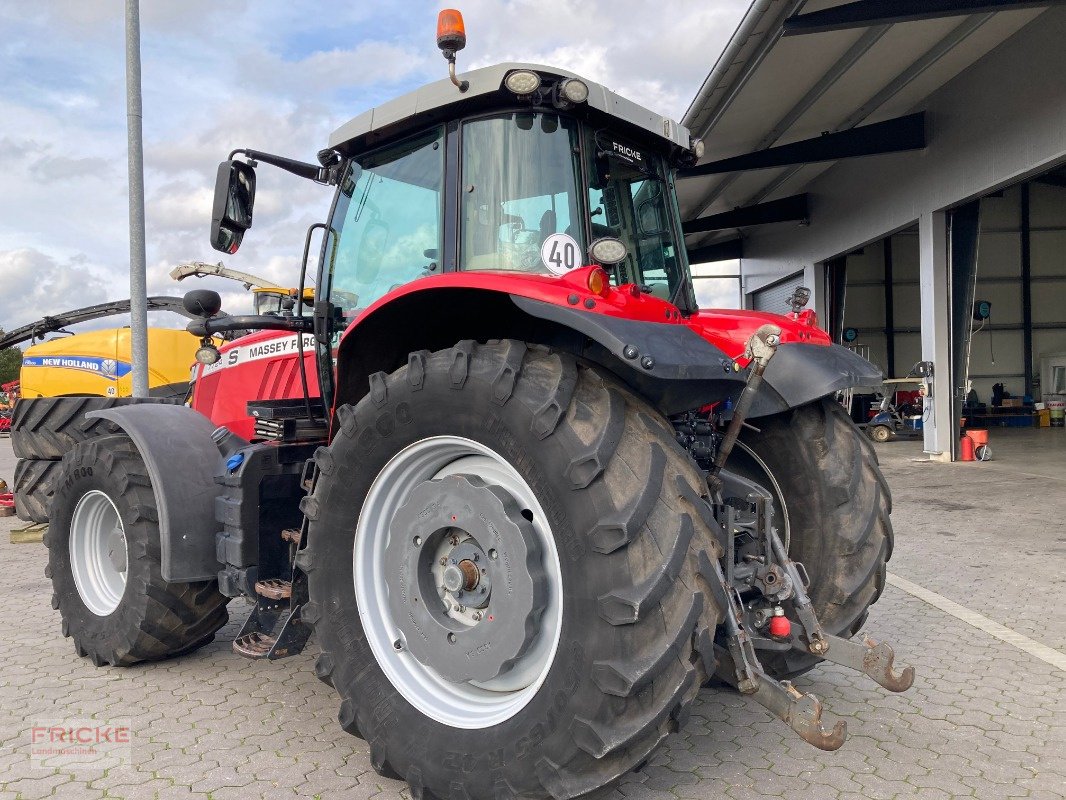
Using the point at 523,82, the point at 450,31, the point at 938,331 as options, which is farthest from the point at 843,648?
the point at 938,331

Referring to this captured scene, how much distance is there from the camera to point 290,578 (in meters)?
3.70

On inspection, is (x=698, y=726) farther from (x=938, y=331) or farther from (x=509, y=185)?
(x=938, y=331)

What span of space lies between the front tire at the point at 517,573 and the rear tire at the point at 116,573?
1317 millimetres

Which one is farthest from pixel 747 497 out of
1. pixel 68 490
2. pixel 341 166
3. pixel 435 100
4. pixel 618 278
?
pixel 68 490

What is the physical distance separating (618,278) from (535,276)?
25.0 inches

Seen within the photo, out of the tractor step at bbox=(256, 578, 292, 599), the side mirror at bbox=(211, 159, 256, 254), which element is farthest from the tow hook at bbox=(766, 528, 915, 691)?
the side mirror at bbox=(211, 159, 256, 254)

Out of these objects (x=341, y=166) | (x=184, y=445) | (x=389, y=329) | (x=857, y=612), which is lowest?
(x=857, y=612)

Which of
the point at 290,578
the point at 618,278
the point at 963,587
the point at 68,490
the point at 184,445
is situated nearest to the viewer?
the point at 618,278

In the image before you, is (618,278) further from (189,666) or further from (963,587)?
(963,587)

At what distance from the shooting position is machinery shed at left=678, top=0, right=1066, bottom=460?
11.3m

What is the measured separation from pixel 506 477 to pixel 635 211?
4.45 ft

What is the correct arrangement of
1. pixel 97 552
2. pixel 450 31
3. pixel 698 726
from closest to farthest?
pixel 450 31, pixel 698 726, pixel 97 552

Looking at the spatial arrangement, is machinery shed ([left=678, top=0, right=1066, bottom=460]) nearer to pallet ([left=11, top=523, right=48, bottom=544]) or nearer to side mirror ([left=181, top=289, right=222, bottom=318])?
side mirror ([left=181, top=289, right=222, bottom=318])

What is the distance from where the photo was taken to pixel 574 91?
290cm
